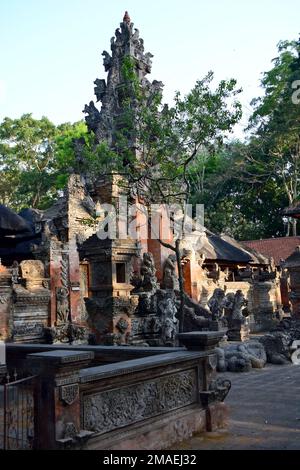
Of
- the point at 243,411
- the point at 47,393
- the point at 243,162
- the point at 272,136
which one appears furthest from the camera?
the point at 243,162

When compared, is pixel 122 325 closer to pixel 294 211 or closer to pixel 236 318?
pixel 236 318

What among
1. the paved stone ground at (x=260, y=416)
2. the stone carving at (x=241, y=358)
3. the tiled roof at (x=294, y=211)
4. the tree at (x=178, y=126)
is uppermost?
the tree at (x=178, y=126)

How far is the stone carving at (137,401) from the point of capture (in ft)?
16.8

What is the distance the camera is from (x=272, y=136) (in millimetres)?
35500

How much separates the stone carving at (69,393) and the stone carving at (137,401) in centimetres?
26

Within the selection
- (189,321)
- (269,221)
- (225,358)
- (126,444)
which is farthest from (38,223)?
(269,221)

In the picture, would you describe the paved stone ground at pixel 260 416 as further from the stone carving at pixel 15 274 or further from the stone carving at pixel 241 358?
the stone carving at pixel 15 274

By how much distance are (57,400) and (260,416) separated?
398 cm

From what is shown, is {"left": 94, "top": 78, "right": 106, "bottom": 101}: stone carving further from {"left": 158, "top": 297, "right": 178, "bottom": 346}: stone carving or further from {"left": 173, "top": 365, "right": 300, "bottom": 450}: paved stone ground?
{"left": 173, "top": 365, "right": 300, "bottom": 450}: paved stone ground

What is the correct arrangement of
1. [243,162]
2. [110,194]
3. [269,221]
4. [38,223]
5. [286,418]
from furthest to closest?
[269,221] → [243,162] → [110,194] → [38,223] → [286,418]

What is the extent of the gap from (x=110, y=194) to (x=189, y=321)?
22.8ft

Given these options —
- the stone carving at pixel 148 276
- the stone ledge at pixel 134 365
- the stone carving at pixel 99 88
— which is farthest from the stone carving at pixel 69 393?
the stone carving at pixel 99 88

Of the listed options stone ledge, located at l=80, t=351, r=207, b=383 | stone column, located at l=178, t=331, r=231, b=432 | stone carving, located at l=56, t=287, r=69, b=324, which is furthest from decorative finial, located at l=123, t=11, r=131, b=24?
stone ledge, located at l=80, t=351, r=207, b=383
